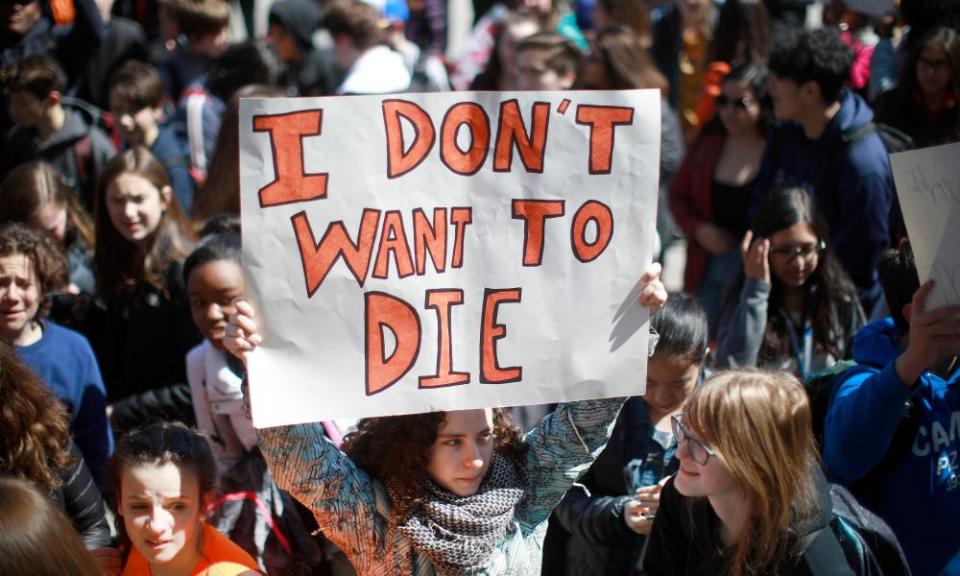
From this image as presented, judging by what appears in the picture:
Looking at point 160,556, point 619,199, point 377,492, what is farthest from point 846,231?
point 160,556

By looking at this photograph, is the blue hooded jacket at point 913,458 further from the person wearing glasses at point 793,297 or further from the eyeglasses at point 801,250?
the eyeglasses at point 801,250

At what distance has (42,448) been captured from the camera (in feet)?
9.85

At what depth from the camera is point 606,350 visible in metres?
2.81

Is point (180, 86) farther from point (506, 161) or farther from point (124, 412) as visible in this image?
point (506, 161)

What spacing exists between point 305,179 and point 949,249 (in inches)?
60.3

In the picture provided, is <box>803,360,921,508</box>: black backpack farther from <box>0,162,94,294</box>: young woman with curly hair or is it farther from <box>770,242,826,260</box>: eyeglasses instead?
<box>0,162,94,294</box>: young woman with curly hair

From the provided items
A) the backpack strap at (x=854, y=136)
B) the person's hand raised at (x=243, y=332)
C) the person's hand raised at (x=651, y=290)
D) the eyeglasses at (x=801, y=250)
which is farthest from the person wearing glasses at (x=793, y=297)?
the person's hand raised at (x=243, y=332)

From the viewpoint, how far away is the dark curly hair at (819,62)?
5113mm

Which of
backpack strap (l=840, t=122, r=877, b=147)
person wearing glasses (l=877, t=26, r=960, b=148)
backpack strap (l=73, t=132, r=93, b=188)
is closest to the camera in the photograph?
backpack strap (l=840, t=122, r=877, b=147)

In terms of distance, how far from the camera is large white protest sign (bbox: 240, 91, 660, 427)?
258cm

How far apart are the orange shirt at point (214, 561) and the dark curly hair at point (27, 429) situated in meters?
0.28

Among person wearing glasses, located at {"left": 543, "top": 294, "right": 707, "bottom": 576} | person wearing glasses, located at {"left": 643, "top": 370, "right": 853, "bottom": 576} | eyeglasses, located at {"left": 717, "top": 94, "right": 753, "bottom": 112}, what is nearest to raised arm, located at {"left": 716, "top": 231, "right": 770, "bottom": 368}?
person wearing glasses, located at {"left": 543, "top": 294, "right": 707, "bottom": 576}

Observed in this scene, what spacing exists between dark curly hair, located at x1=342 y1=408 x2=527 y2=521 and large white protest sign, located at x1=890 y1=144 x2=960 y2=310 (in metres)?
1.06

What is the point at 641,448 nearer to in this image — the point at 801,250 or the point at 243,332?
the point at 801,250
